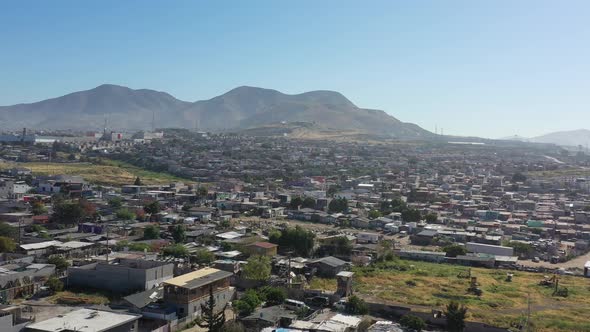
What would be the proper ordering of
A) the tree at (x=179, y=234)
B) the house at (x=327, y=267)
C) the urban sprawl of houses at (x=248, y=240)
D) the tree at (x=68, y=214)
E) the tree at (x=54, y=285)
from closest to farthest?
the urban sprawl of houses at (x=248, y=240)
the tree at (x=54, y=285)
the house at (x=327, y=267)
the tree at (x=179, y=234)
the tree at (x=68, y=214)

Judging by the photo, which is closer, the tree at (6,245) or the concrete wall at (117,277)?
the concrete wall at (117,277)

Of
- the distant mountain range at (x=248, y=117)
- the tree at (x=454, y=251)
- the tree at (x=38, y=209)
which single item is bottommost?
the tree at (x=454, y=251)

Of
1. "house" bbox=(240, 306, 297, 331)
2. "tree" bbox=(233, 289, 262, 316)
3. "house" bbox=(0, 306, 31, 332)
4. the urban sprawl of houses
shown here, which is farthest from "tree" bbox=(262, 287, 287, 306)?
"house" bbox=(0, 306, 31, 332)

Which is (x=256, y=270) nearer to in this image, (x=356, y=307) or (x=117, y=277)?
(x=356, y=307)

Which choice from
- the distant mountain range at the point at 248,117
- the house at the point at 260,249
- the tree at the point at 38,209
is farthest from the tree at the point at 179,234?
the distant mountain range at the point at 248,117

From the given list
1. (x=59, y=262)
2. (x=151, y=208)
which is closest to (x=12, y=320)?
(x=59, y=262)

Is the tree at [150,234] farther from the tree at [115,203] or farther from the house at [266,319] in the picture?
the house at [266,319]

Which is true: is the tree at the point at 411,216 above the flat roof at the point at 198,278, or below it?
below
